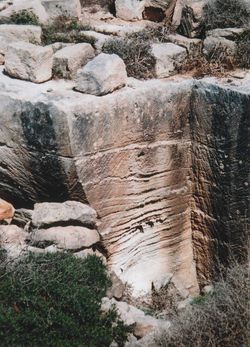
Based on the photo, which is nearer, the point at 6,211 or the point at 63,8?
the point at 6,211

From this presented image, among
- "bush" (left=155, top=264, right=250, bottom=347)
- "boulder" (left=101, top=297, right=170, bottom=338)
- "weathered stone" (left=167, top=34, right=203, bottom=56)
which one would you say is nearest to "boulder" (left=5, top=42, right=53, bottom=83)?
"weathered stone" (left=167, top=34, right=203, bottom=56)

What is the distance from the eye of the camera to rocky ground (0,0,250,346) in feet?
23.9

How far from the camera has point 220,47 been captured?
8.44 m

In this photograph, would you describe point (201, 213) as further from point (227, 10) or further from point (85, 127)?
point (227, 10)

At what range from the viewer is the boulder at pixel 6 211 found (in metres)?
7.78

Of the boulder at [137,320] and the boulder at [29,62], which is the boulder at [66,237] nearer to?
the boulder at [137,320]

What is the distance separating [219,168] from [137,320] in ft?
7.65

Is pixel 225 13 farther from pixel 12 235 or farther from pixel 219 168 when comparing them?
pixel 12 235

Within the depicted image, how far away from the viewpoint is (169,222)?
855 cm

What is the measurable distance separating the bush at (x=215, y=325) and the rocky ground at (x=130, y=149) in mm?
512

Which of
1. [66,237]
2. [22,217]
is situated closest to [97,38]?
[22,217]

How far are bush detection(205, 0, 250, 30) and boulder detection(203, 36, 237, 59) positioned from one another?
572mm

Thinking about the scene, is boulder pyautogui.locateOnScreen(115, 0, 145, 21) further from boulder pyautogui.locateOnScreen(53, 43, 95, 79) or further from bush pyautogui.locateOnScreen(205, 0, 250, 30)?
boulder pyautogui.locateOnScreen(53, 43, 95, 79)

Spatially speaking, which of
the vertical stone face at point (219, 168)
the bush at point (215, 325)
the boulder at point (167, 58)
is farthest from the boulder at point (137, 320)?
the boulder at point (167, 58)
